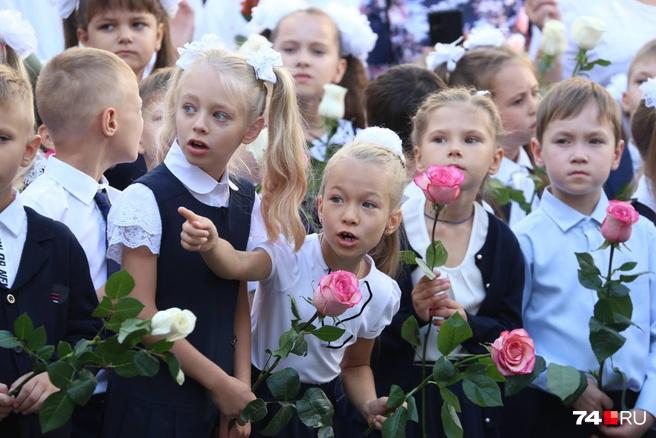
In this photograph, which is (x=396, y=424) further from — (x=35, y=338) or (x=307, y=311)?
(x=35, y=338)

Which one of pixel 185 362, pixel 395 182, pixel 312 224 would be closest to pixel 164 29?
pixel 312 224

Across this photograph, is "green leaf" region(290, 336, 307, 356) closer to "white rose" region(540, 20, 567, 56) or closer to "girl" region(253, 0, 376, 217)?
"girl" region(253, 0, 376, 217)

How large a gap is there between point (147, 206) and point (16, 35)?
3.67ft

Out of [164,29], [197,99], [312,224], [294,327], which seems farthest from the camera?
[164,29]

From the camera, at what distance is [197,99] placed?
3.50 metres

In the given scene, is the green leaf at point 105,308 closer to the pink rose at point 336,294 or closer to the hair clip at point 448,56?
the pink rose at point 336,294

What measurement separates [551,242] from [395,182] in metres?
0.90

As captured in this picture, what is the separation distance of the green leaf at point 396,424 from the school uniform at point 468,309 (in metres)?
0.61

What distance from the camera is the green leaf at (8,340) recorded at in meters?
2.90

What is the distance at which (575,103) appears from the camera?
4.45 m

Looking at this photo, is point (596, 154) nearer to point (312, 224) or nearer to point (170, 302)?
point (312, 224)

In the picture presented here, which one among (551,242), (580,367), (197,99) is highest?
(197,99)

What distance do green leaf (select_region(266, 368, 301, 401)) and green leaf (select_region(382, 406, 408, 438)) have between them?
275 mm

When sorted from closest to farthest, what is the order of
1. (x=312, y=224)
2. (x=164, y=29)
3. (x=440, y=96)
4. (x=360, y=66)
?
→ (x=312, y=224) < (x=440, y=96) < (x=164, y=29) < (x=360, y=66)
